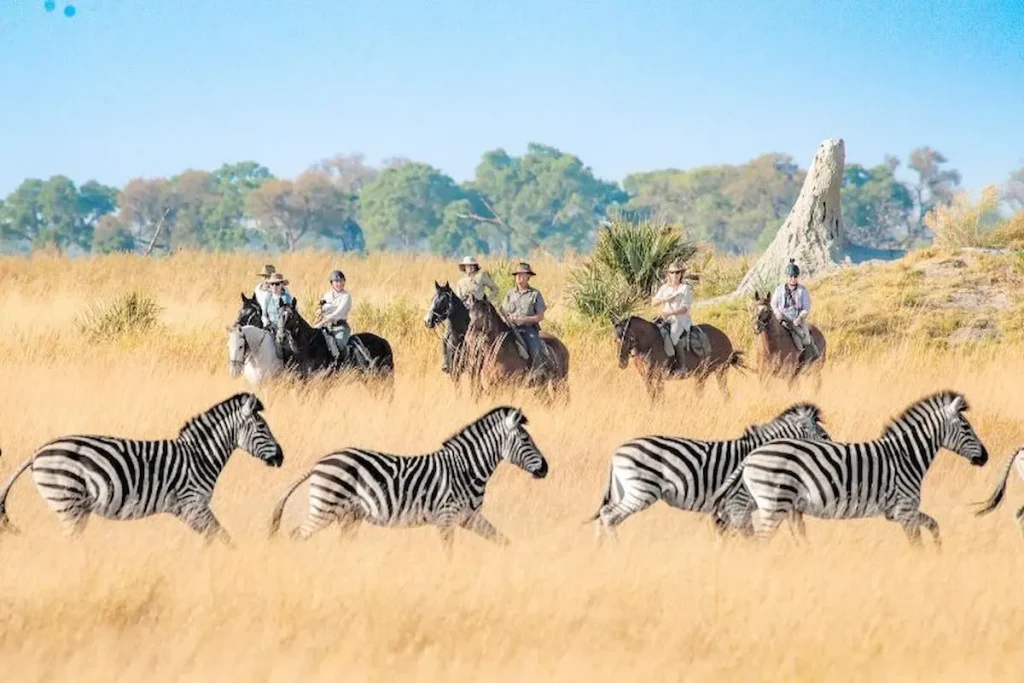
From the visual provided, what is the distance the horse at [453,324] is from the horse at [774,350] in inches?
149

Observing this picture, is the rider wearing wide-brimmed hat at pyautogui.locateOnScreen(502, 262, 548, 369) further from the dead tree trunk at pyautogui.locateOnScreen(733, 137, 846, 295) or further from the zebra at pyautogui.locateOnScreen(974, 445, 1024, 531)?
the dead tree trunk at pyautogui.locateOnScreen(733, 137, 846, 295)

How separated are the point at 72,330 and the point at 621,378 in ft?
32.7

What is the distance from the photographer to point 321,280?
3306 cm

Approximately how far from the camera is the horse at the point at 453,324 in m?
15.5

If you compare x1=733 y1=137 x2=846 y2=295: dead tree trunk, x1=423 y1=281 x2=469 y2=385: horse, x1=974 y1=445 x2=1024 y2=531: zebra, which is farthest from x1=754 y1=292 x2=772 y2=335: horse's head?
x1=974 y1=445 x2=1024 y2=531: zebra

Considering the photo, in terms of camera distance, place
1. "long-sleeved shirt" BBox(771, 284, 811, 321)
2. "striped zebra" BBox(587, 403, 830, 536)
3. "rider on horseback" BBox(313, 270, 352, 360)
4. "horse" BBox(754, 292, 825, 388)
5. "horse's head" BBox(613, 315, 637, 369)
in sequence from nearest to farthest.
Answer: "striped zebra" BBox(587, 403, 830, 536) → "rider on horseback" BBox(313, 270, 352, 360) → "horse's head" BBox(613, 315, 637, 369) → "horse" BBox(754, 292, 825, 388) → "long-sleeved shirt" BBox(771, 284, 811, 321)

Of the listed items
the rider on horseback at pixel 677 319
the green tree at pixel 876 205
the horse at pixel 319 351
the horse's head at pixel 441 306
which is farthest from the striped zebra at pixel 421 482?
the green tree at pixel 876 205

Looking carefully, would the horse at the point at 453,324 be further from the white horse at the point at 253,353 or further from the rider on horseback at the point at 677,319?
the rider on horseback at the point at 677,319

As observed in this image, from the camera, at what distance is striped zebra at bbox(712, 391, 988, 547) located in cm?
808

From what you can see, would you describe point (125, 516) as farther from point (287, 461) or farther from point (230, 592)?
point (287, 461)

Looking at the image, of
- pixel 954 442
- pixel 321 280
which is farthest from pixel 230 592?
pixel 321 280

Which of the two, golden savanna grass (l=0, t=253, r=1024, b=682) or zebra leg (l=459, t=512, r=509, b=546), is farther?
zebra leg (l=459, t=512, r=509, b=546)

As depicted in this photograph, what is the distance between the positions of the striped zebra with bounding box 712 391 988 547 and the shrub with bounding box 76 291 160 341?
1569cm

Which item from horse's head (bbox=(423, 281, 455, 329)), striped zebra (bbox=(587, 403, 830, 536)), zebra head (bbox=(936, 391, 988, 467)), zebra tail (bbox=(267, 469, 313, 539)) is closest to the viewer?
zebra tail (bbox=(267, 469, 313, 539))
